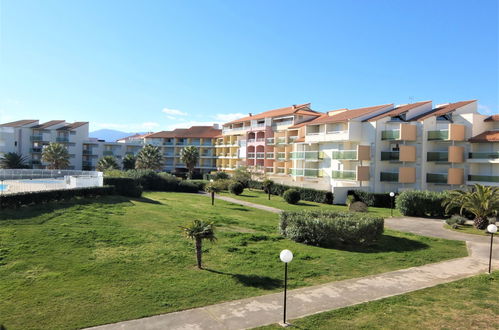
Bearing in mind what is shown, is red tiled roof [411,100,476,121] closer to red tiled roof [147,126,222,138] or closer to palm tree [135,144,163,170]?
palm tree [135,144,163,170]

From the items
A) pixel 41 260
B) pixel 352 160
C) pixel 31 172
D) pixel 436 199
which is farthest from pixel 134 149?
pixel 41 260

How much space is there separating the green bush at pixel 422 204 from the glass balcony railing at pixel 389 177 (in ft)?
33.1

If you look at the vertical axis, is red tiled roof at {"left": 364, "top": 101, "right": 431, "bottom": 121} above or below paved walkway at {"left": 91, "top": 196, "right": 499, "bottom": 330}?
above

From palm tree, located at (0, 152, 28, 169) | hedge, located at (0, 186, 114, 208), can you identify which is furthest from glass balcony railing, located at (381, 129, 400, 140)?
palm tree, located at (0, 152, 28, 169)

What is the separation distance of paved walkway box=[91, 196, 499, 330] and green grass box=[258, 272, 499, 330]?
20.3 inches

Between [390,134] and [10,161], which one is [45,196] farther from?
[10,161]

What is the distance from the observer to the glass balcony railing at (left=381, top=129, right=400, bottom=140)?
43.7 m

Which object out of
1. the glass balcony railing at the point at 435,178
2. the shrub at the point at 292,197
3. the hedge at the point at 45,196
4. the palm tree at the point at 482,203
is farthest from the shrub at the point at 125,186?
the glass balcony railing at the point at 435,178

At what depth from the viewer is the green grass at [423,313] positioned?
10391mm

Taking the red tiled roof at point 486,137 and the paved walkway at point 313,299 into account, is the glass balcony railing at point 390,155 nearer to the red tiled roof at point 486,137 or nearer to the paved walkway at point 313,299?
the red tiled roof at point 486,137

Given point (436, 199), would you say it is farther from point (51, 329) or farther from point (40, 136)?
point (40, 136)

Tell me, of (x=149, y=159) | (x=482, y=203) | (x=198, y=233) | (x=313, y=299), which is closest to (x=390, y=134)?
(x=482, y=203)

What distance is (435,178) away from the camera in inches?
1711

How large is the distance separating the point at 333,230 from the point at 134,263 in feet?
34.4
